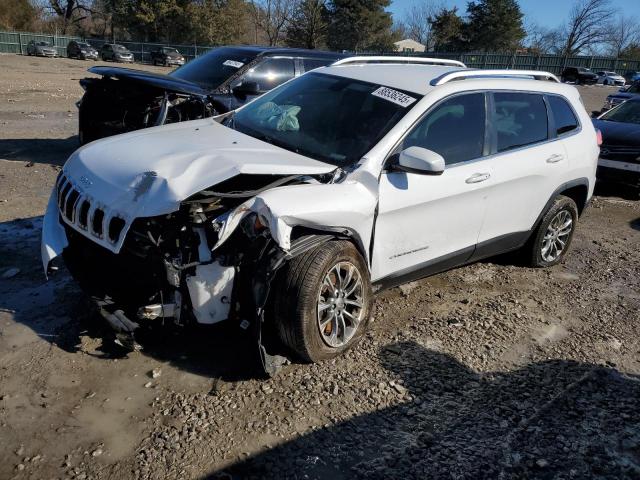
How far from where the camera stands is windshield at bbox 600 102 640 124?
9.92 meters

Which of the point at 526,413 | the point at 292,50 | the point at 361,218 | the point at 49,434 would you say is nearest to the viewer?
the point at 49,434

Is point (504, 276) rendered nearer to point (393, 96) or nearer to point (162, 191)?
point (393, 96)

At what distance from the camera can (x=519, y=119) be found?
4867 mm

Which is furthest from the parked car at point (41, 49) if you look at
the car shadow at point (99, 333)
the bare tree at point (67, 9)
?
the car shadow at point (99, 333)

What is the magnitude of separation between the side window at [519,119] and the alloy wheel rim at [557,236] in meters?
0.87

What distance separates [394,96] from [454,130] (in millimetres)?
530

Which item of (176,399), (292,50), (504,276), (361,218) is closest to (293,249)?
(361,218)

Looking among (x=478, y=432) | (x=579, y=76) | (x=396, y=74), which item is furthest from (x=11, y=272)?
(x=579, y=76)

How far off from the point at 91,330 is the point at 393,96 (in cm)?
271

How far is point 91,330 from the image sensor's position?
3.81m

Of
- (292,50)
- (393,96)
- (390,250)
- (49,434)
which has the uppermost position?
(292,50)

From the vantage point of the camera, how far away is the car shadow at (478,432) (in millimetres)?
2824

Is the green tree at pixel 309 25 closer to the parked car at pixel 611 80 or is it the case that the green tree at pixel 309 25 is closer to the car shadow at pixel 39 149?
the parked car at pixel 611 80

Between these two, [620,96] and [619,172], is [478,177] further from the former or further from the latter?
[620,96]
